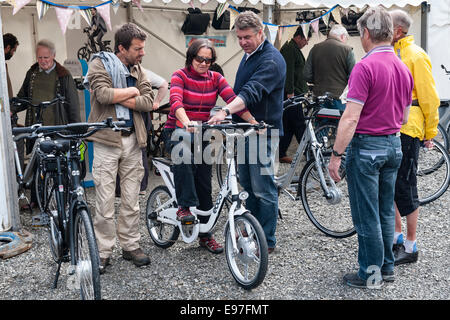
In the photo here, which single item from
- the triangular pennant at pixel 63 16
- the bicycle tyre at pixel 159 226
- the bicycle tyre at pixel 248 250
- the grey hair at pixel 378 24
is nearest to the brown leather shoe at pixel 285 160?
the bicycle tyre at pixel 159 226

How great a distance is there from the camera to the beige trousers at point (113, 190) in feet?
13.1

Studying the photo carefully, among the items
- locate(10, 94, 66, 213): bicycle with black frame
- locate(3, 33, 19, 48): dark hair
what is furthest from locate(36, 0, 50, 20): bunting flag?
locate(3, 33, 19, 48): dark hair

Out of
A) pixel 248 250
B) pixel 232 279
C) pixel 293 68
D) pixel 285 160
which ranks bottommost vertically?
pixel 232 279

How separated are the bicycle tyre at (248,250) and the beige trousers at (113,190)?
35.1 inches

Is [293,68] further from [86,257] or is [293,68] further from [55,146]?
[86,257]

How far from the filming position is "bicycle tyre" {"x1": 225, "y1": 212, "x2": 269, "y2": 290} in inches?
139

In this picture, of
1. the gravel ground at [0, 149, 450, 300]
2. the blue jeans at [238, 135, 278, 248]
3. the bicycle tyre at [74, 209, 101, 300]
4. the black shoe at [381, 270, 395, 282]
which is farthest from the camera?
the blue jeans at [238, 135, 278, 248]

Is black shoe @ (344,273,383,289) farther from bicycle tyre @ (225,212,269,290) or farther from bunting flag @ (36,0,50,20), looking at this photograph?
bunting flag @ (36,0,50,20)

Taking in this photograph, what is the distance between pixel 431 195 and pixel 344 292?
2.77 m

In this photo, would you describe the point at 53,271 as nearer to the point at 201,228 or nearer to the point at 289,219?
the point at 201,228

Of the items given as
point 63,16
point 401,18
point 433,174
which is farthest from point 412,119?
point 63,16

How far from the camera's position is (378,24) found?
3.35 m

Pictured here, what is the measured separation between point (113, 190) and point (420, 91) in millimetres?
2560

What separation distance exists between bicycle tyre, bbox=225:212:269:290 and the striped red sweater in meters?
0.98
